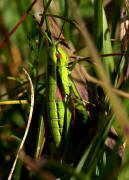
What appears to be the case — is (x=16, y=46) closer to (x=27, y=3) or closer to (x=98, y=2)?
(x=27, y=3)

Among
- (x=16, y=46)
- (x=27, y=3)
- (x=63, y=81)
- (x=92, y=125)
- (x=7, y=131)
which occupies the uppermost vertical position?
(x=27, y=3)

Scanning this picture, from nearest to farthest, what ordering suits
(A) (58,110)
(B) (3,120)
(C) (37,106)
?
(A) (58,110), (C) (37,106), (B) (3,120)

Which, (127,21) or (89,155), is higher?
(127,21)

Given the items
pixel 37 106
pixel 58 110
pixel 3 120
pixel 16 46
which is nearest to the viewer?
pixel 58 110

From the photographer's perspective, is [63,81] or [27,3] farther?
[27,3]

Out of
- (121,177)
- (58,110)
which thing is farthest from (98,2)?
(121,177)

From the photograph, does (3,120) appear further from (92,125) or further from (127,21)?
(127,21)
